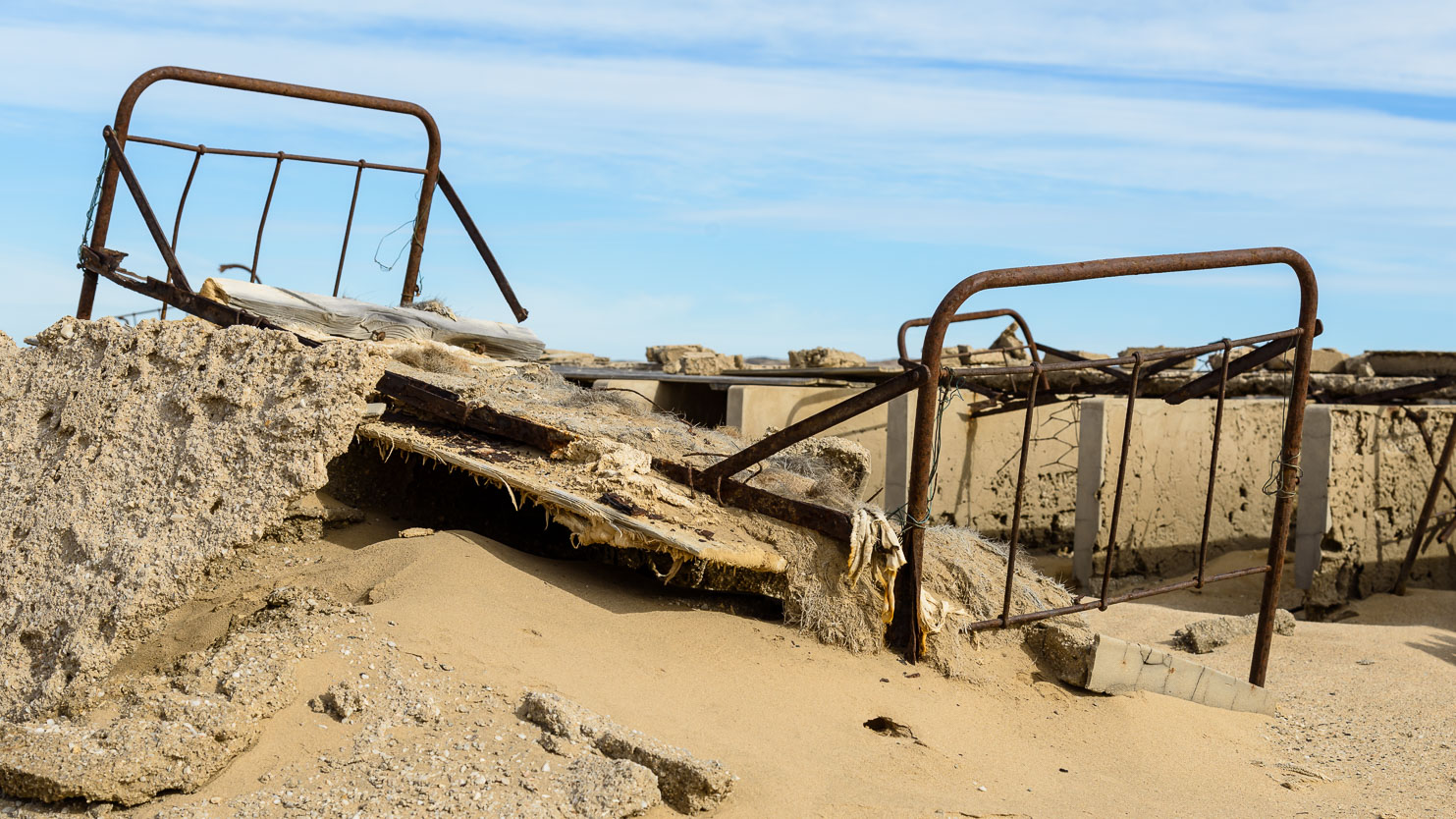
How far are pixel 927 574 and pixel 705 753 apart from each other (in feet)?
4.52

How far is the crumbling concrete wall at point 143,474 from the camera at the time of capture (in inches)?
134

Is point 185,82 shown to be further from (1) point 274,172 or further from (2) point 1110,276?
(2) point 1110,276

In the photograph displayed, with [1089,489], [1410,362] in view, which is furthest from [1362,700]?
[1410,362]

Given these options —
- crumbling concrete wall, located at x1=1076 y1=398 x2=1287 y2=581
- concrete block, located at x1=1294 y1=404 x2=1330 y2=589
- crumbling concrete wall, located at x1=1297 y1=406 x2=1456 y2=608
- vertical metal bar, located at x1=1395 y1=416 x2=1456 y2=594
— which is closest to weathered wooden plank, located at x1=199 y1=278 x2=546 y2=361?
crumbling concrete wall, located at x1=1076 y1=398 x2=1287 y2=581

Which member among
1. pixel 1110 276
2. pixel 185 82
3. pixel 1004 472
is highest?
pixel 185 82

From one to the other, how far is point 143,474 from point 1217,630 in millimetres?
5196

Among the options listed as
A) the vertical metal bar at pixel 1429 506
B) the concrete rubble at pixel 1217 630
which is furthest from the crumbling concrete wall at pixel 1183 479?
the concrete rubble at pixel 1217 630

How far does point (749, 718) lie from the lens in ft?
10.9

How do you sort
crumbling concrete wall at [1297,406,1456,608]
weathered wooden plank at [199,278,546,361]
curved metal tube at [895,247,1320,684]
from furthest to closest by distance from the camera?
crumbling concrete wall at [1297,406,1456,608]
weathered wooden plank at [199,278,546,361]
curved metal tube at [895,247,1320,684]

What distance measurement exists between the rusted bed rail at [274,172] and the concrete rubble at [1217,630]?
406 cm

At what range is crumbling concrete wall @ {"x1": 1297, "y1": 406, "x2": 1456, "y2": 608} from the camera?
7820 millimetres

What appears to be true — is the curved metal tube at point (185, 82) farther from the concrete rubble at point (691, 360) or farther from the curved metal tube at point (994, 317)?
the concrete rubble at point (691, 360)

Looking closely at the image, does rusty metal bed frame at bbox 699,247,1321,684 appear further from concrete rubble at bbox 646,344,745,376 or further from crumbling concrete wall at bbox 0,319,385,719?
concrete rubble at bbox 646,344,745,376

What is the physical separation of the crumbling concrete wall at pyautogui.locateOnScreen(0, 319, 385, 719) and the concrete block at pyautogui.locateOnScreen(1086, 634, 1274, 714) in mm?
2751
